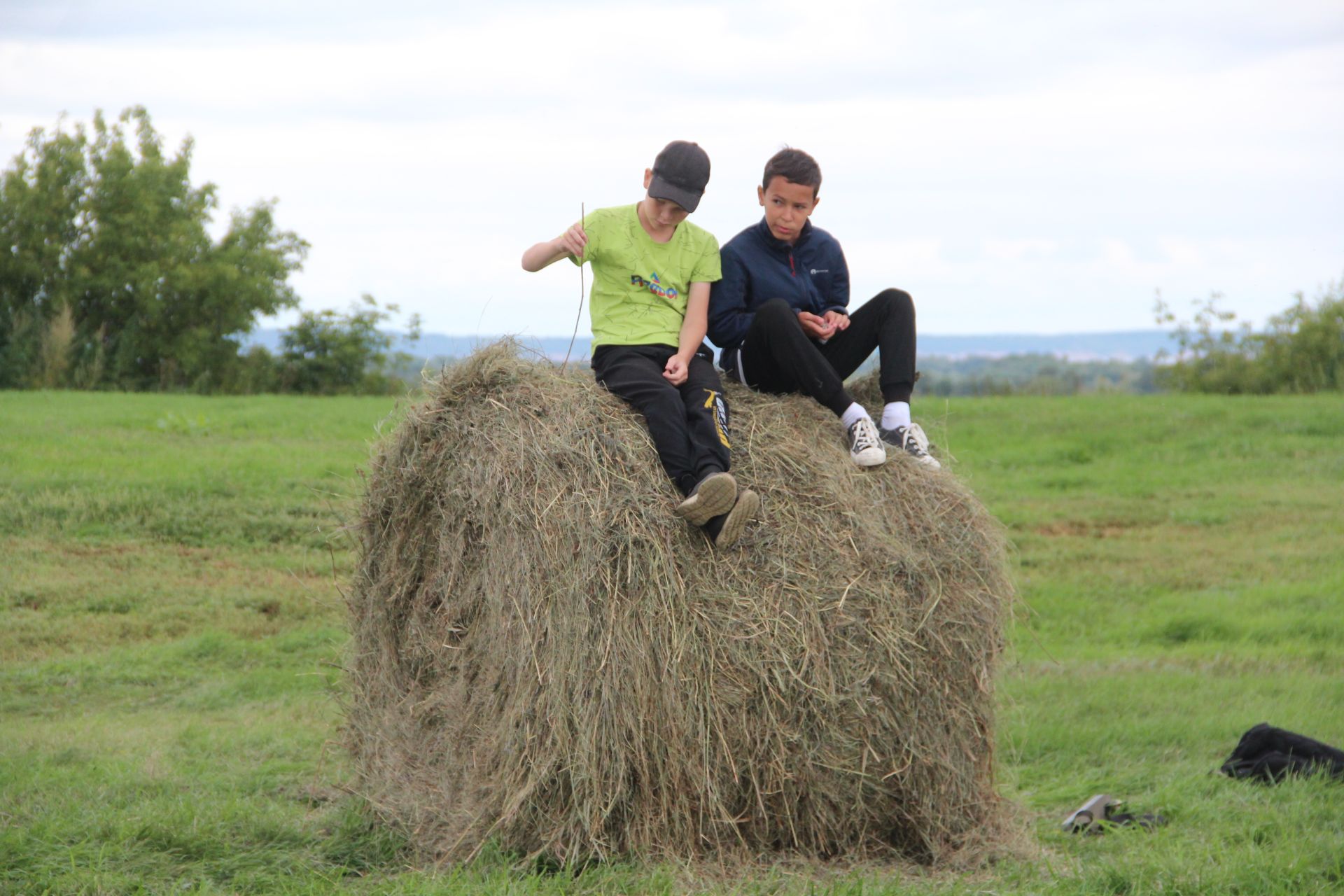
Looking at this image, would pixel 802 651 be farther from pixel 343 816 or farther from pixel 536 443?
pixel 343 816

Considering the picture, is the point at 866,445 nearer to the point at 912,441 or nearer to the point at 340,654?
the point at 912,441

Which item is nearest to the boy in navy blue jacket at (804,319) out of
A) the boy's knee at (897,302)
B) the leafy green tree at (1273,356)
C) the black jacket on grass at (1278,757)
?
the boy's knee at (897,302)

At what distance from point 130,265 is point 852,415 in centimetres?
2237

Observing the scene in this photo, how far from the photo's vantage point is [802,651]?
4.47 m

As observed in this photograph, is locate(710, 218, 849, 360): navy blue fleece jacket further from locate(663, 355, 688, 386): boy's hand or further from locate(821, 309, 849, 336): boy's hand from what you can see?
locate(663, 355, 688, 386): boy's hand

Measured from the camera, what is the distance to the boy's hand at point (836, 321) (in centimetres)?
564

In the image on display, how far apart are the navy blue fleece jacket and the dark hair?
263 mm

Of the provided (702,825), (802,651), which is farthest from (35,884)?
(802,651)

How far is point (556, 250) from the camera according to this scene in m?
5.27

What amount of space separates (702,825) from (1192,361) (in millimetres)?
23248

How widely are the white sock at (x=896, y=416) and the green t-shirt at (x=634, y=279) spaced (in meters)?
1.08

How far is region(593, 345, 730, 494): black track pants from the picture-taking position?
469cm

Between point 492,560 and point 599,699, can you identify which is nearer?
point 599,699

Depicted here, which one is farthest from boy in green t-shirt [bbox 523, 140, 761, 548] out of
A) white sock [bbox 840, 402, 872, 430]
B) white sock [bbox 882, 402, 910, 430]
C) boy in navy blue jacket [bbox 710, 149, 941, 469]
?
white sock [bbox 882, 402, 910, 430]
